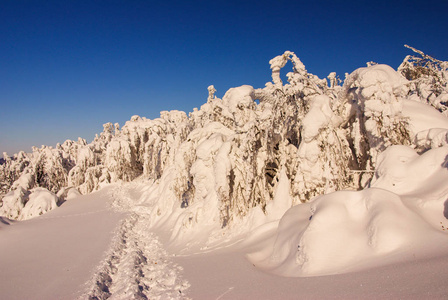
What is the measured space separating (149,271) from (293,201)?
553 centimetres

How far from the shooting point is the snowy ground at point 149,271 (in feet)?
12.3

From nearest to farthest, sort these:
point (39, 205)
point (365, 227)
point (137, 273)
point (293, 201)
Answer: point (365, 227), point (137, 273), point (293, 201), point (39, 205)

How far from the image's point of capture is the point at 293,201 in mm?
10000

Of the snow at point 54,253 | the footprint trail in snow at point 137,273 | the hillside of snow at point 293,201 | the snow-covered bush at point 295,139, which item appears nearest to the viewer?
the hillside of snow at point 293,201

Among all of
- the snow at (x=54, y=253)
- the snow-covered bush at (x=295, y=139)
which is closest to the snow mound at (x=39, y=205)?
the snow at (x=54, y=253)

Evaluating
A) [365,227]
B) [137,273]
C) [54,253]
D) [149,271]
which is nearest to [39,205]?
[54,253]

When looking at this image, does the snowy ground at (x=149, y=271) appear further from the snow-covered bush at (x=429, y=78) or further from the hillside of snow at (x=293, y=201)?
the snow-covered bush at (x=429, y=78)

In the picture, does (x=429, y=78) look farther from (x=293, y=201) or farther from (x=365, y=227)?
(x=365, y=227)

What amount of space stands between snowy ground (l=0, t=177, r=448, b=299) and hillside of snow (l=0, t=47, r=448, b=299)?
0.19ft

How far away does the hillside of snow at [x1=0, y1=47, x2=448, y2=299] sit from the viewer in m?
5.18

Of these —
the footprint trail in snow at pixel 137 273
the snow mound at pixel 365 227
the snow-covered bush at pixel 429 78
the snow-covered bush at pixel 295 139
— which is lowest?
the footprint trail in snow at pixel 137 273

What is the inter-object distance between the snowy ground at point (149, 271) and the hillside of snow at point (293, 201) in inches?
2.2

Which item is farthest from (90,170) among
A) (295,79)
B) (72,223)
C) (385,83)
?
(385,83)

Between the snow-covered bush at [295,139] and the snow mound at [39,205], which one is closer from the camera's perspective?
the snow-covered bush at [295,139]
